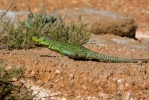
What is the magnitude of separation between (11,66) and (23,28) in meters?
3.11

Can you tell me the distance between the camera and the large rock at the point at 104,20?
1213 cm

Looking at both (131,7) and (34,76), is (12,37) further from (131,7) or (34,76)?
(131,7)

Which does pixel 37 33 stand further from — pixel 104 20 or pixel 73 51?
pixel 104 20

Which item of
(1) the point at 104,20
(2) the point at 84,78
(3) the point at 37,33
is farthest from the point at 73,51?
(1) the point at 104,20

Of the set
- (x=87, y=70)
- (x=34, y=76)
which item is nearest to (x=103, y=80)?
(x=87, y=70)

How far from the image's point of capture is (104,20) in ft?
40.4

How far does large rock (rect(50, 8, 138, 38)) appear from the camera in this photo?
39.8ft

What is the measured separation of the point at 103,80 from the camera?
22.0 ft

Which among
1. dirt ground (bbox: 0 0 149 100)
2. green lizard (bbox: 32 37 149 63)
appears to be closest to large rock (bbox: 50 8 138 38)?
green lizard (bbox: 32 37 149 63)

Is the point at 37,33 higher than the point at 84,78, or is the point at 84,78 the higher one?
the point at 84,78

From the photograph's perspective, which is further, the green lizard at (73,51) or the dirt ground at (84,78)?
the green lizard at (73,51)

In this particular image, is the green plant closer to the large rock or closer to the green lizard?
the green lizard

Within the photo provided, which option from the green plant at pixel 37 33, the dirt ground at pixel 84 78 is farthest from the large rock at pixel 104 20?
the dirt ground at pixel 84 78

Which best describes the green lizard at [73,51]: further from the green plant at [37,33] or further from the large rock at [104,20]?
the large rock at [104,20]
